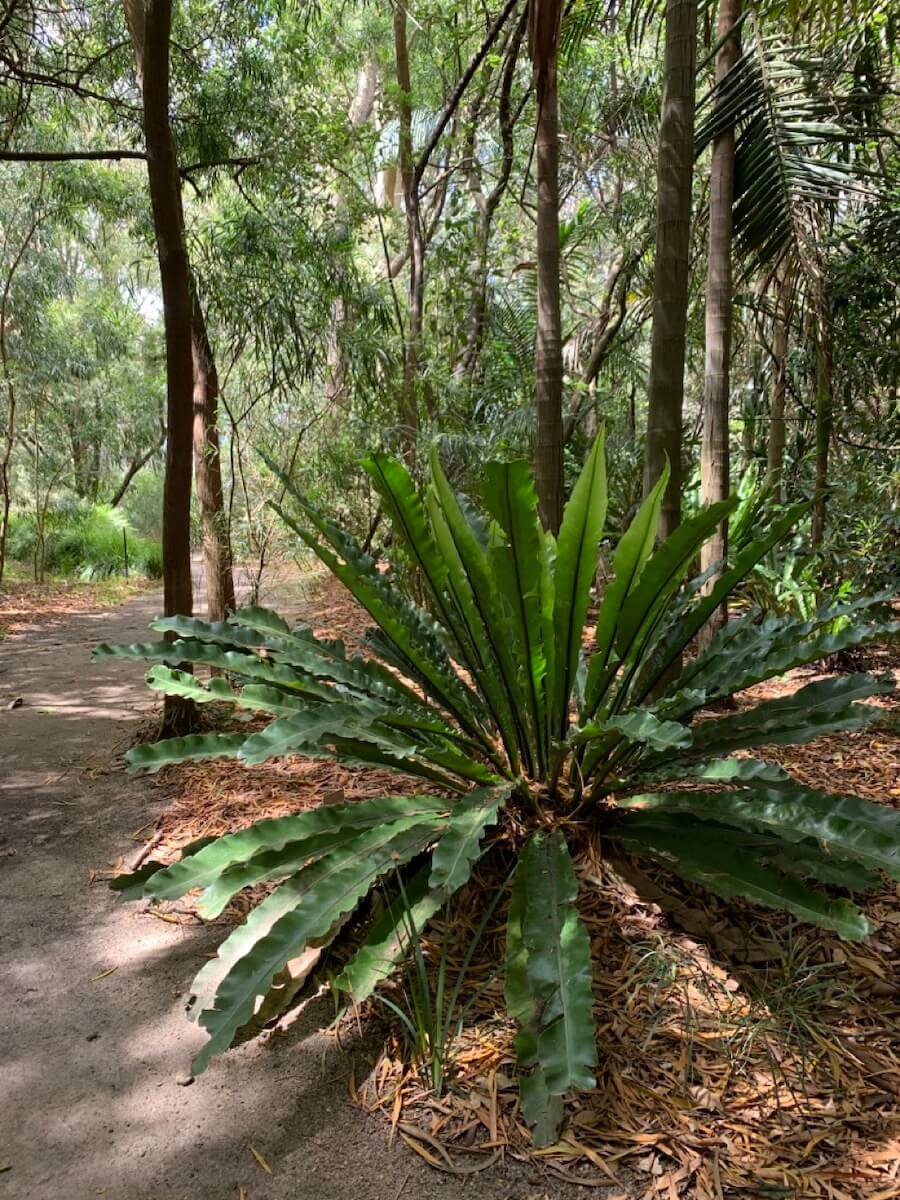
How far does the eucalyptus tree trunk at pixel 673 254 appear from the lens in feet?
7.70

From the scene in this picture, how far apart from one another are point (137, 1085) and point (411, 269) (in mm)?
6257

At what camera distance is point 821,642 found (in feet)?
5.93

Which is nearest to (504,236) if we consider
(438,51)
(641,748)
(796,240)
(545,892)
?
(438,51)

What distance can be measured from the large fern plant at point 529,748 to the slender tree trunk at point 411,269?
3.62m

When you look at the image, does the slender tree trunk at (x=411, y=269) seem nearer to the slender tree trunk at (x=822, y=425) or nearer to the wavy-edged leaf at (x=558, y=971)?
the slender tree trunk at (x=822, y=425)

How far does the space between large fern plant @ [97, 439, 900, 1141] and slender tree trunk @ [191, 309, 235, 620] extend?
275 cm

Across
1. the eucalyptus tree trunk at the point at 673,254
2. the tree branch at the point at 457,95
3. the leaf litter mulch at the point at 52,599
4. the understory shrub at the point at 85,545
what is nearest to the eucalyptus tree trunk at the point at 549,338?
the eucalyptus tree trunk at the point at 673,254

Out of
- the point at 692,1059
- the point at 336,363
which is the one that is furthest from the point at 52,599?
the point at 692,1059

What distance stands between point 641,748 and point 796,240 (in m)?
2.55

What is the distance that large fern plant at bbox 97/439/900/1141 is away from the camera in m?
1.52

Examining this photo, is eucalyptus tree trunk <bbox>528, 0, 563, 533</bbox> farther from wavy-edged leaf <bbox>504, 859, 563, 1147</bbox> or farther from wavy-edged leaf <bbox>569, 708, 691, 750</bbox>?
wavy-edged leaf <bbox>504, 859, 563, 1147</bbox>

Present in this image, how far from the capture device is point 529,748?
212 centimetres

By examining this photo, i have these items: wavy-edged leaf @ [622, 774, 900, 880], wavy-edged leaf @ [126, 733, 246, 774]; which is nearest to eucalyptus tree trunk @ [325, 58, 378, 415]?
wavy-edged leaf @ [126, 733, 246, 774]

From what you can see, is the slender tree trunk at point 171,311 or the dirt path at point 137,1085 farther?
the slender tree trunk at point 171,311
